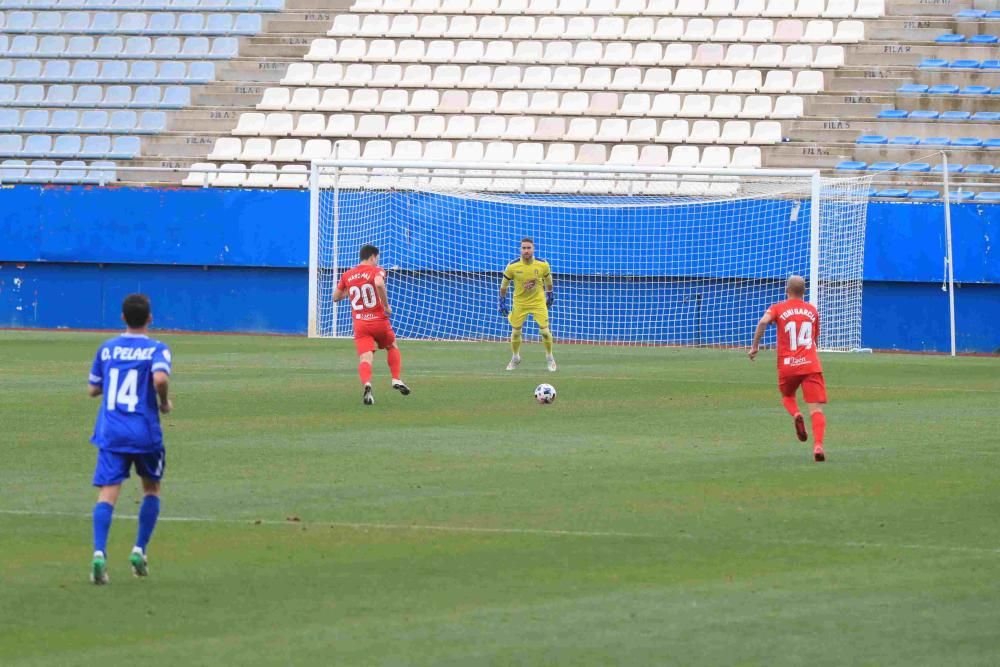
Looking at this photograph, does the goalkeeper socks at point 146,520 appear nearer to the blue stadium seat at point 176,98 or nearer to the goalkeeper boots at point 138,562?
the goalkeeper boots at point 138,562

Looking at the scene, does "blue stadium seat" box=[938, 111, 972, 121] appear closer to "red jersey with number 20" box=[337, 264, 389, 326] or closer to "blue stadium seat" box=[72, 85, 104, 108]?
"red jersey with number 20" box=[337, 264, 389, 326]

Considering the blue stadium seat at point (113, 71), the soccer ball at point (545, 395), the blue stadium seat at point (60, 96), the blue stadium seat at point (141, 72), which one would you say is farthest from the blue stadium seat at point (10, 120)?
the soccer ball at point (545, 395)

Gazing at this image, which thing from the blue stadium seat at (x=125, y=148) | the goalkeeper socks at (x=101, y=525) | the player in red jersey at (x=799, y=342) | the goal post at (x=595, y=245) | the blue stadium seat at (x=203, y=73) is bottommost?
the goalkeeper socks at (x=101, y=525)

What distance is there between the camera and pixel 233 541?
9.60 m

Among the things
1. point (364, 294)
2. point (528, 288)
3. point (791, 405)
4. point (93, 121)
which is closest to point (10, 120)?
point (93, 121)

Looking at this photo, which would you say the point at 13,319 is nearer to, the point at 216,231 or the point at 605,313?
the point at 216,231

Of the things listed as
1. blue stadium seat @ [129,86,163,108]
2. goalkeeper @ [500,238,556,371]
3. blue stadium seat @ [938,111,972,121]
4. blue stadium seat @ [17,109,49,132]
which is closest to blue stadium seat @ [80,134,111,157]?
blue stadium seat @ [17,109,49,132]

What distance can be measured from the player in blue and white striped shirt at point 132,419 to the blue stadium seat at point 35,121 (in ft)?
99.7

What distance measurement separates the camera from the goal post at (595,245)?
104 ft

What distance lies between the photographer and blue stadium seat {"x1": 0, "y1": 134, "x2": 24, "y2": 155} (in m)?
37.3

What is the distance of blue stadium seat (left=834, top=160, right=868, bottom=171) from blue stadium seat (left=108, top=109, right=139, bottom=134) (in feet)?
49.8

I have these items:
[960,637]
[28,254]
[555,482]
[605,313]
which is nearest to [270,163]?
[28,254]

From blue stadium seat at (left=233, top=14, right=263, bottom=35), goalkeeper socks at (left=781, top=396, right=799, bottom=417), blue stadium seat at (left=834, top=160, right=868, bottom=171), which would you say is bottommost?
goalkeeper socks at (left=781, top=396, right=799, bottom=417)

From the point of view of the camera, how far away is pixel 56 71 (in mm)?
38906
